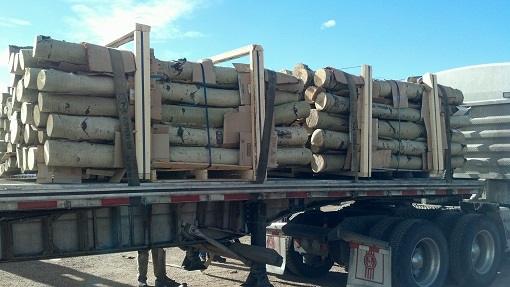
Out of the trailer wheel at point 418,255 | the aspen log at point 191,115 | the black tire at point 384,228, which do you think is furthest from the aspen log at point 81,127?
the trailer wheel at point 418,255

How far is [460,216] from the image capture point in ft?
29.8

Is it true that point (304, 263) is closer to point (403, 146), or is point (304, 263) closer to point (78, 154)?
point (403, 146)

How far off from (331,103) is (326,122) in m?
0.26

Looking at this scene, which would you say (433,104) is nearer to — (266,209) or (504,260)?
(266,209)

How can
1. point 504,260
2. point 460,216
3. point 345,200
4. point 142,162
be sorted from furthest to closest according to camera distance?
point 504,260, point 460,216, point 345,200, point 142,162

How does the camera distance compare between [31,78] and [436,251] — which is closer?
[31,78]

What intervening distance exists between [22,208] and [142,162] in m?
1.13

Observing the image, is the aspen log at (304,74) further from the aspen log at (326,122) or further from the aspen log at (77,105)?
the aspen log at (77,105)

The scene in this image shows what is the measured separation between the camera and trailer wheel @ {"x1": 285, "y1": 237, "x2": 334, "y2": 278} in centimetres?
920

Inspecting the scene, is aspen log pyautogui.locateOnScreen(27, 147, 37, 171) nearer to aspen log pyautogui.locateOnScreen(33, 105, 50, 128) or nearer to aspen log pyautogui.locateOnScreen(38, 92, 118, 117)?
aspen log pyautogui.locateOnScreen(33, 105, 50, 128)

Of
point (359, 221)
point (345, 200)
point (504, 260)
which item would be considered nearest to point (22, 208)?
point (345, 200)

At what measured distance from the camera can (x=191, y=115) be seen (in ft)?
19.7

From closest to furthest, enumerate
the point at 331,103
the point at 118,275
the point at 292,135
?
the point at 292,135
the point at 331,103
the point at 118,275

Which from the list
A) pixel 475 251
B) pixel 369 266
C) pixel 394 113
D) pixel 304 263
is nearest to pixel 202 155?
pixel 369 266
